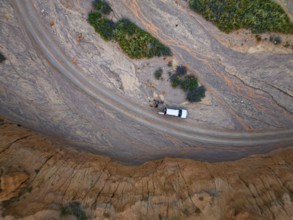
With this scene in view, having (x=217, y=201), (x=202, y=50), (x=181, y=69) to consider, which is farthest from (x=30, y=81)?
(x=217, y=201)

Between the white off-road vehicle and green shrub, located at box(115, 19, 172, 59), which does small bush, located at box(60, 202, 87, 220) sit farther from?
A: green shrub, located at box(115, 19, 172, 59)

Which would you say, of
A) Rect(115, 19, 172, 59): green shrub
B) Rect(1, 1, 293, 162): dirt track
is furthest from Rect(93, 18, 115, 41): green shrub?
Rect(1, 1, 293, 162): dirt track

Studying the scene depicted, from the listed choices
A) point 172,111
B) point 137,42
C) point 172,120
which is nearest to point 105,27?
point 137,42

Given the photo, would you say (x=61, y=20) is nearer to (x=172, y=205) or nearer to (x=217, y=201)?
(x=172, y=205)

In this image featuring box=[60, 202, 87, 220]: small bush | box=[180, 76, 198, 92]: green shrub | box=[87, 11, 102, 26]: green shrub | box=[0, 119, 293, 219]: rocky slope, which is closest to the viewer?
box=[60, 202, 87, 220]: small bush

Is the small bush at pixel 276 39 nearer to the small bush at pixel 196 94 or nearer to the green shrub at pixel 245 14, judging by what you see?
the green shrub at pixel 245 14

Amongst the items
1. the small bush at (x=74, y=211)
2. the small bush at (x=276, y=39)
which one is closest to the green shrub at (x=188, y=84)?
the small bush at (x=276, y=39)
